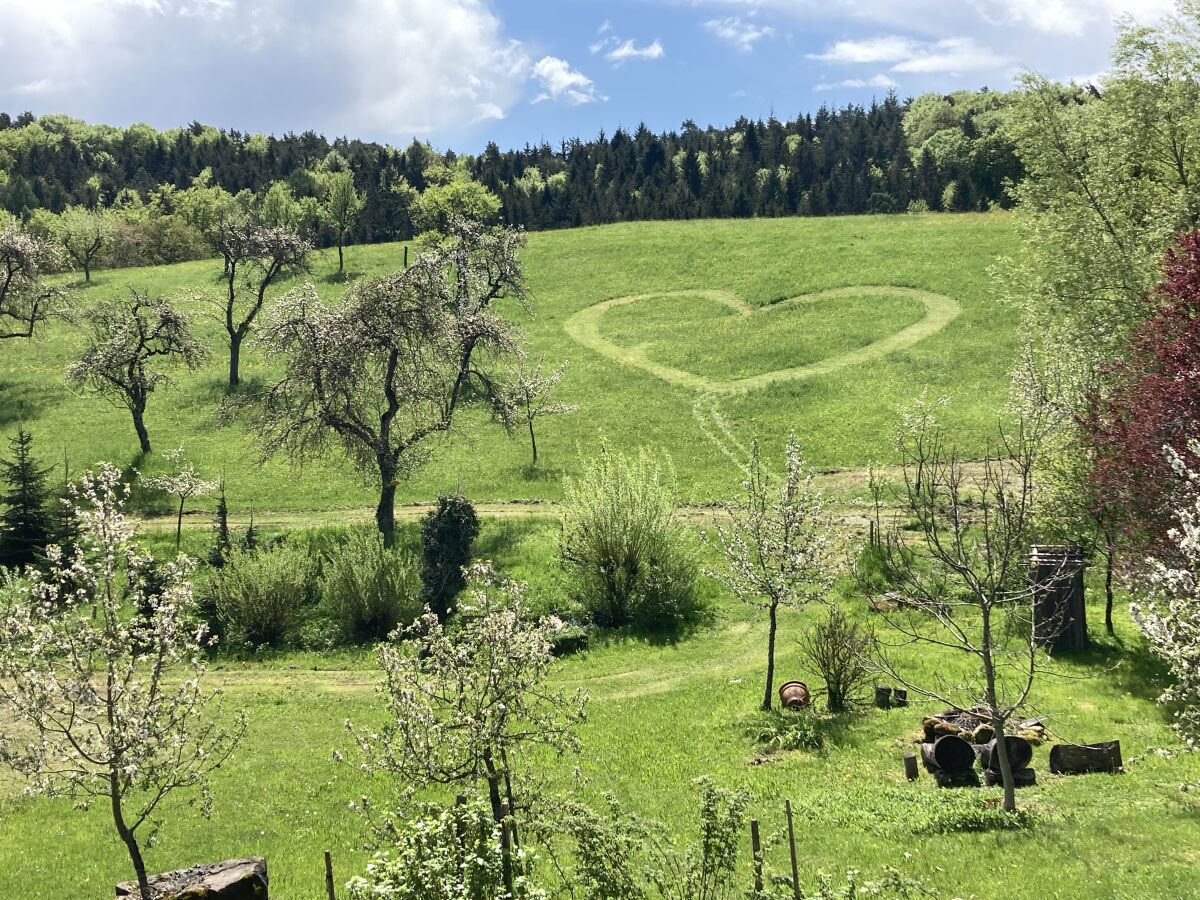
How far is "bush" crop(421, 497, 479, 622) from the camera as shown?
104 ft

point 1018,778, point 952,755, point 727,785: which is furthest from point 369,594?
point 1018,778

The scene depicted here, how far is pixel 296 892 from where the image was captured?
14.4m

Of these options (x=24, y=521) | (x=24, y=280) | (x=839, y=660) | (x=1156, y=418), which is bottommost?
(x=839, y=660)

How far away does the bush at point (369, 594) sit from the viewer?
2984 centimetres

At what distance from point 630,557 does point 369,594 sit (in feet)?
30.3

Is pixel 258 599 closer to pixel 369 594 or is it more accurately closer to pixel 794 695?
pixel 369 594

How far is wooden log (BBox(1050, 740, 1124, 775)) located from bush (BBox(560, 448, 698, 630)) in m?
14.1

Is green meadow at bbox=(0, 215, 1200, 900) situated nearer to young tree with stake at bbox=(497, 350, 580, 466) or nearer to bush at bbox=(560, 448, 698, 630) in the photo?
young tree with stake at bbox=(497, 350, 580, 466)

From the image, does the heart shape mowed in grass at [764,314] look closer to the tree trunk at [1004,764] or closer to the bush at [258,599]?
the bush at [258,599]

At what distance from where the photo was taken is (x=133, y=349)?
4488 centimetres

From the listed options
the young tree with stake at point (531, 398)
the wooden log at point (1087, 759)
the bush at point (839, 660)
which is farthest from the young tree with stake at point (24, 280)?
the wooden log at point (1087, 759)

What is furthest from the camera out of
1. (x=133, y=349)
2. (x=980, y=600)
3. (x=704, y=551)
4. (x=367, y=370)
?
(x=133, y=349)

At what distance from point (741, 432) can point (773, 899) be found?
37763 millimetres

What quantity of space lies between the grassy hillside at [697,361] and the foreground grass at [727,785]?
1639cm
